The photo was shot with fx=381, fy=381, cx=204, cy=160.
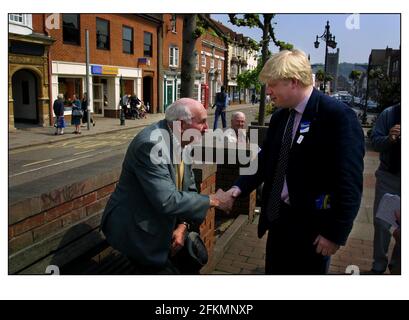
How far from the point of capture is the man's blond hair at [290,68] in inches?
83.7

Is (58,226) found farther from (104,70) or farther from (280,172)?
(104,70)

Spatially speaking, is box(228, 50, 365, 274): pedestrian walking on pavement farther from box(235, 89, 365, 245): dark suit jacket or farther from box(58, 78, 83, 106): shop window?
box(58, 78, 83, 106): shop window

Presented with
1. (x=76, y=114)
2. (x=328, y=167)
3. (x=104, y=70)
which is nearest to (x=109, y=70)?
(x=104, y=70)

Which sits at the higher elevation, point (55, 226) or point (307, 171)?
point (307, 171)

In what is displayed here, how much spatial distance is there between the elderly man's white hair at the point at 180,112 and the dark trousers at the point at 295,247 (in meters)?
0.80

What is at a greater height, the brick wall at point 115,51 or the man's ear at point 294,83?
the brick wall at point 115,51

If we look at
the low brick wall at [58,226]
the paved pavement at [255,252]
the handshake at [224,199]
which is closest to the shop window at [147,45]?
the paved pavement at [255,252]

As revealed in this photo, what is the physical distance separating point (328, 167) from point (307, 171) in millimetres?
119

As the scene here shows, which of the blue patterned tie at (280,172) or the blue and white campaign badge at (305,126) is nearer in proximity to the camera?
the blue and white campaign badge at (305,126)

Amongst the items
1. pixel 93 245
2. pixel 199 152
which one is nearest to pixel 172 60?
pixel 199 152

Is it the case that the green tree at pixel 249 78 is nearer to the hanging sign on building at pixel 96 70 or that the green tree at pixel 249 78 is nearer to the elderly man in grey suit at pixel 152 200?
the elderly man in grey suit at pixel 152 200

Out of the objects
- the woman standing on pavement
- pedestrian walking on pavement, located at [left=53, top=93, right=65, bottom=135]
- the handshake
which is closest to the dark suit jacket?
the handshake

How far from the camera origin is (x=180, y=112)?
2311mm
